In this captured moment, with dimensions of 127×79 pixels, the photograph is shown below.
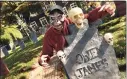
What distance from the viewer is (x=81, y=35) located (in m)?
4.26

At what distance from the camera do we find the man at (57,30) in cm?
425

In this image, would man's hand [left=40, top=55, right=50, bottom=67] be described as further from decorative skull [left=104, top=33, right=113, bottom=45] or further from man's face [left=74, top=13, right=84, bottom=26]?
decorative skull [left=104, top=33, right=113, bottom=45]

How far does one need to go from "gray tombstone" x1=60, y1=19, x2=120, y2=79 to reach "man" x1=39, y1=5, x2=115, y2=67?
0.38 feet

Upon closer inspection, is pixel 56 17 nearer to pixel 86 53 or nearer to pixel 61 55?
pixel 61 55

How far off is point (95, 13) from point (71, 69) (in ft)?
2.89

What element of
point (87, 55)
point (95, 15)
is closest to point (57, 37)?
point (87, 55)

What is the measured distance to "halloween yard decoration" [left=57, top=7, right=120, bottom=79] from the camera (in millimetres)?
4238

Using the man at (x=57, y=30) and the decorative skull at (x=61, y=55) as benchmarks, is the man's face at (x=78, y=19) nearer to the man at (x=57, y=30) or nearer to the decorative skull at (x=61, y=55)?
the man at (x=57, y=30)

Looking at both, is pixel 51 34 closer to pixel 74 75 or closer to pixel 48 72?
pixel 74 75

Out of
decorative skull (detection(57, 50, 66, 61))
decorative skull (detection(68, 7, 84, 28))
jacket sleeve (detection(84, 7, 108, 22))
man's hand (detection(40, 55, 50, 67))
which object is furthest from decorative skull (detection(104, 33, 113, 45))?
man's hand (detection(40, 55, 50, 67))

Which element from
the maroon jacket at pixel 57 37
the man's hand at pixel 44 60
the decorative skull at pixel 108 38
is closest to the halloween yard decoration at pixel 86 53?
the decorative skull at pixel 108 38

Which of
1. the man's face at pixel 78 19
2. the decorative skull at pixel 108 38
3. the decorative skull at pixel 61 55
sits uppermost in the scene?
the man's face at pixel 78 19

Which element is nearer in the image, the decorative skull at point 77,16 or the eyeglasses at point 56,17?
the decorative skull at point 77,16

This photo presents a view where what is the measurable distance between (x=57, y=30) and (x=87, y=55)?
1.87 ft
